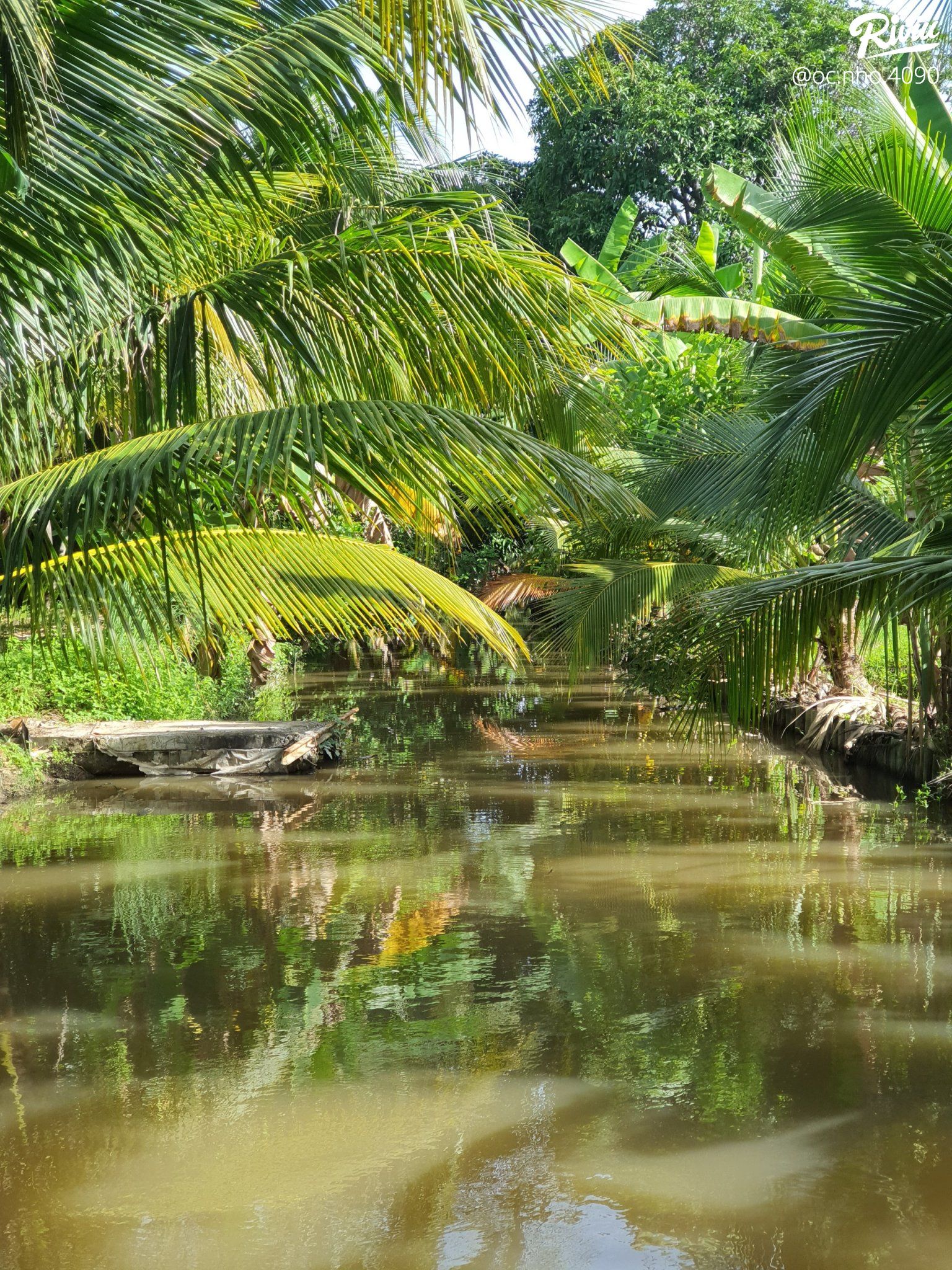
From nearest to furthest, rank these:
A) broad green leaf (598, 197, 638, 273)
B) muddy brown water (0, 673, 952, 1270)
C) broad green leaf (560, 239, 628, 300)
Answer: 1. muddy brown water (0, 673, 952, 1270)
2. broad green leaf (560, 239, 628, 300)
3. broad green leaf (598, 197, 638, 273)

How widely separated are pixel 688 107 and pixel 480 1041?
26.9 metres

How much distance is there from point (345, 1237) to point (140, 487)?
2.37 meters

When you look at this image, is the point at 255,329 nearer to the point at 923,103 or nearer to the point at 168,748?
the point at 923,103

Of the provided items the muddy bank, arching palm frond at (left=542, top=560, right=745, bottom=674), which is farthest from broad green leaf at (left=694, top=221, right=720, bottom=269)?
the muddy bank

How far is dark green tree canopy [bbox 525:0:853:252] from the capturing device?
27.3 metres

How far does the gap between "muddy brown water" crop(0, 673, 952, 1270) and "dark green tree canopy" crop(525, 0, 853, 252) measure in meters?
22.2

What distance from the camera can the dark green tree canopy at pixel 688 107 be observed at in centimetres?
2728

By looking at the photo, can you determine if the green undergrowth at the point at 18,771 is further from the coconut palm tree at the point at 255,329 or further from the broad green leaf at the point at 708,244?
the broad green leaf at the point at 708,244

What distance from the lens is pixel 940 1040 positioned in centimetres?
484

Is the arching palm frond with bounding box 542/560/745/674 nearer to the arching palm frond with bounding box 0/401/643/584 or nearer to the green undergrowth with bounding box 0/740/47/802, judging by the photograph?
the green undergrowth with bounding box 0/740/47/802

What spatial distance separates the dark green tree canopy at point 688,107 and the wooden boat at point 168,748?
19978mm

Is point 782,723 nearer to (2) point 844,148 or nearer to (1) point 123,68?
(2) point 844,148

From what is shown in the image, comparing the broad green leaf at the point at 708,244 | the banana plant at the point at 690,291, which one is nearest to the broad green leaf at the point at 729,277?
the banana plant at the point at 690,291

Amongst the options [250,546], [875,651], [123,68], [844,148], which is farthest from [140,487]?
[875,651]
